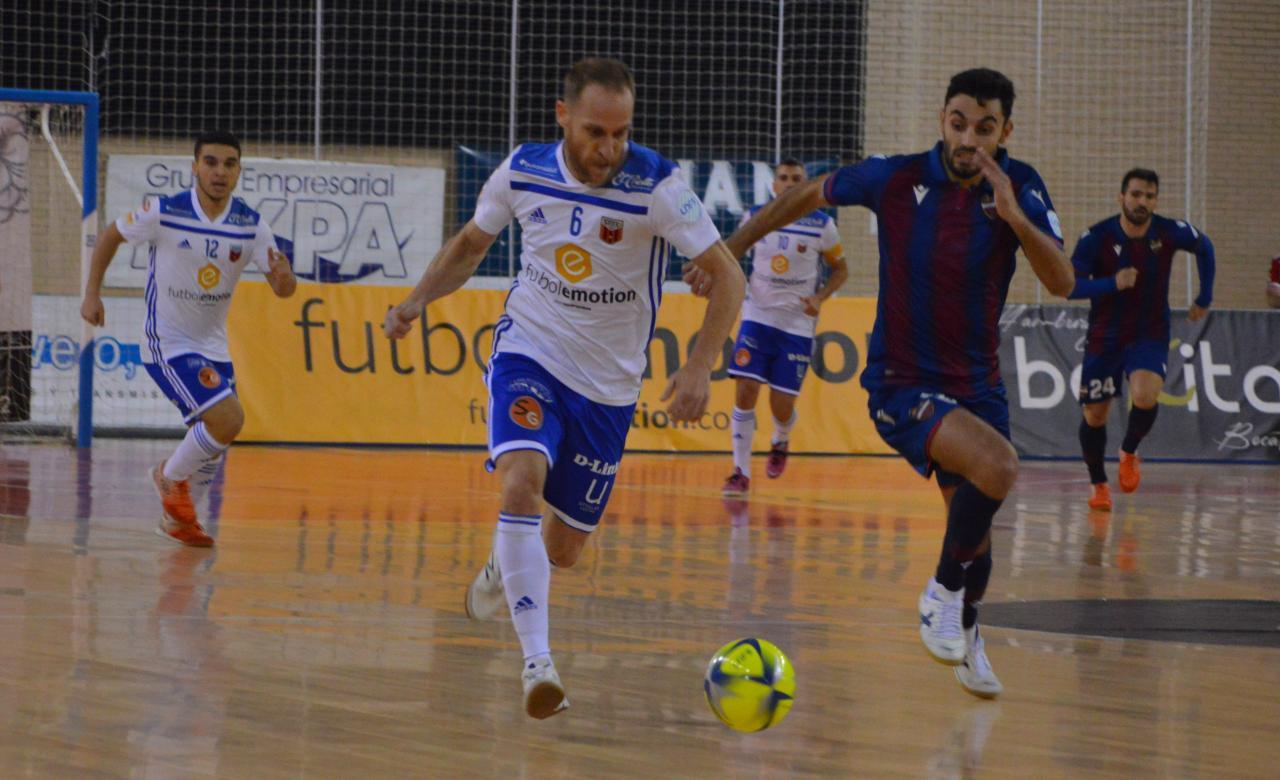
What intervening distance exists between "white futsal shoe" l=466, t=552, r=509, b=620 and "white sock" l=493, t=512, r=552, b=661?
3.60ft

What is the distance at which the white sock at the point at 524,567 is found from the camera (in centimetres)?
465

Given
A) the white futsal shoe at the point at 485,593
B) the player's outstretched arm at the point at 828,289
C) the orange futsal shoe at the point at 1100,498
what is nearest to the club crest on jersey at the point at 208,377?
the white futsal shoe at the point at 485,593

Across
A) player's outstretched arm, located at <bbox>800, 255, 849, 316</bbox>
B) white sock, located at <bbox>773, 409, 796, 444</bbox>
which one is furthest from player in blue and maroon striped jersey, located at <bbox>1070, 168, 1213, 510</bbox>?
white sock, located at <bbox>773, 409, 796, 444</bbox>

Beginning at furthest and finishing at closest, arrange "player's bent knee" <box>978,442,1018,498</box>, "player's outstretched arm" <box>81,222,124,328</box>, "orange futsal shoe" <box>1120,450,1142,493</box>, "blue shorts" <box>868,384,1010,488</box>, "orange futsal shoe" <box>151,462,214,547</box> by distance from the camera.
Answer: "orange futsal shoe" <box>1120,450,1142,493</box> → "player's outstretched arm" <box>81,222,124,328</box> → "orange futsal shoe" <box>151,462,214,547</box> → "blue shorts" <box>868,384,1010,488</box> → "player's bent knee" <box>978,442,1018,498</box>

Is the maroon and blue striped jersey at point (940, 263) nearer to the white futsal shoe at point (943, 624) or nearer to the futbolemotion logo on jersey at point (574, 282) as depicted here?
the white futsal shoe at point (943, 624)

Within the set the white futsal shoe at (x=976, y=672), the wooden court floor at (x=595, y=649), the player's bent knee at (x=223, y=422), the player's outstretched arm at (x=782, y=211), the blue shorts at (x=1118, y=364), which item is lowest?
the wooden court floor at (x=595, y=649)

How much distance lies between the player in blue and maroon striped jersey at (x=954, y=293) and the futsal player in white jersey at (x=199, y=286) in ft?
12.8

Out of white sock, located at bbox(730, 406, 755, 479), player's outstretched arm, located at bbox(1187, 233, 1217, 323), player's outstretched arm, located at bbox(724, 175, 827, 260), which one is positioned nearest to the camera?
player's outstretched arm, located at bbox(724, 175, 827, 260)

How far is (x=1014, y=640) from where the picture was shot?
242 inches

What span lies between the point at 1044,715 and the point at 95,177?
39.3ft

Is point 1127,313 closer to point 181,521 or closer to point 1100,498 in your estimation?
point 1100,498

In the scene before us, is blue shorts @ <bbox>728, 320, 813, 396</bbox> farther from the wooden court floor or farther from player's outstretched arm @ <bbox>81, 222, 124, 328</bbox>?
player's outstretched arm @ <bbox>81, 222, 124, 328</bbox>

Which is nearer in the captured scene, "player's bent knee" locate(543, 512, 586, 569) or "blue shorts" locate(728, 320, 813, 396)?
"player's bent knee" locate(543, 512, 586, 569)

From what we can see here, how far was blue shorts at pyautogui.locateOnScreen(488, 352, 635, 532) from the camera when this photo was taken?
4.89 meters
